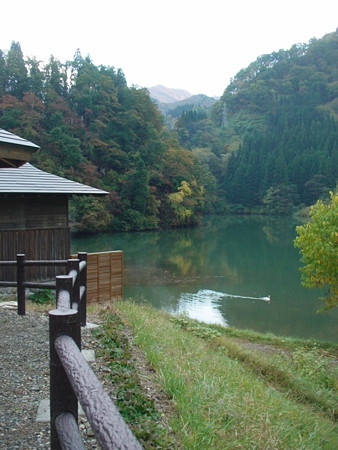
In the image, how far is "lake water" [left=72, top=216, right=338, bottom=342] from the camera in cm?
1341

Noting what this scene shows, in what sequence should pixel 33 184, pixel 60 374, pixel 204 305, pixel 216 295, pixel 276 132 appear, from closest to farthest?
pixel 60 374 → pixel 33 184 → pixel 204 305 → pixel 216 295 → pixel 276 132

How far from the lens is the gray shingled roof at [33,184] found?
30.7 ft

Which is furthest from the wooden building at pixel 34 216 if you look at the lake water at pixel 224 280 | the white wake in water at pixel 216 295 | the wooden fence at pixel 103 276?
the white wake in water at pixel 216 295

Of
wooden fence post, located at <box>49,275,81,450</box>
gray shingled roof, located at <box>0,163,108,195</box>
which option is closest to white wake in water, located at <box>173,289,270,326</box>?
gray shingled roof, located at <box>0,163,108,195</box>

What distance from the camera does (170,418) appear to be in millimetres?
3055

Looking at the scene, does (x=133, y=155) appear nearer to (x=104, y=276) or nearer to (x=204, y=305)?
(x=204, y=305)

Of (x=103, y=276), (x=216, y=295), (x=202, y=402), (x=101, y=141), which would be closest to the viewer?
(x=202, y=402)

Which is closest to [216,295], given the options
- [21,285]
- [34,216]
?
[34,216]

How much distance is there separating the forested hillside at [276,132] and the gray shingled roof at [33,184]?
174 ft

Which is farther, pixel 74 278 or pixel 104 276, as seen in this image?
pixel 104 276

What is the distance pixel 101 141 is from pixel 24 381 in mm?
34709

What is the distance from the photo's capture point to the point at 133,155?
3712cm

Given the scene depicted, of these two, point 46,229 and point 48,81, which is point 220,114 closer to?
point 48,81

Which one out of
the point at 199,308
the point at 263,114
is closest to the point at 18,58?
the point at 199,308
